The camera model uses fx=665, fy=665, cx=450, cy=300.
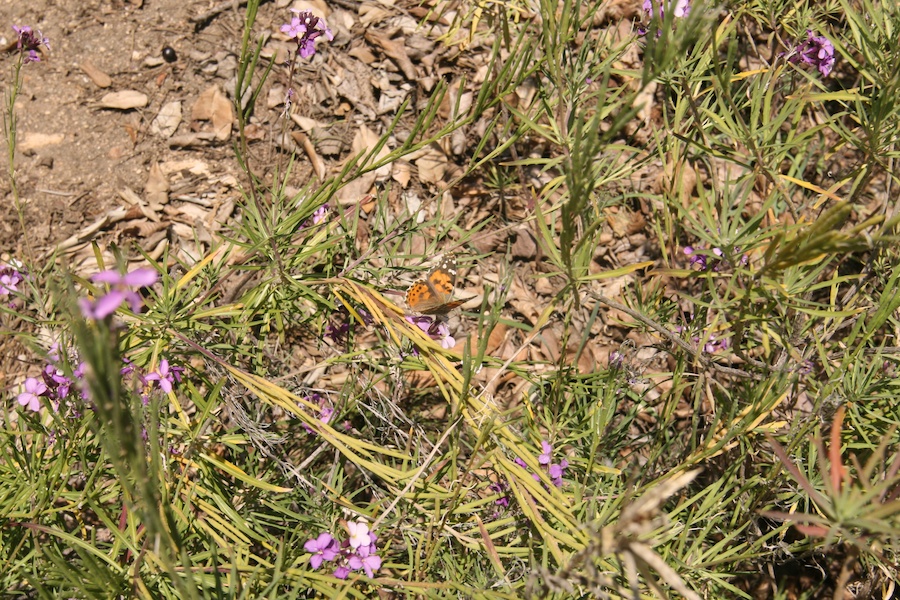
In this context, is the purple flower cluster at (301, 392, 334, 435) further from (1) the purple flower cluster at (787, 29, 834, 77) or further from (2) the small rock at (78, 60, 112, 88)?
(1) the purple flower cluster at (787, 29, 834, 77)

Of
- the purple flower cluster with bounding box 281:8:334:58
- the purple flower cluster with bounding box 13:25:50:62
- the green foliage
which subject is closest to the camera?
the green foliage

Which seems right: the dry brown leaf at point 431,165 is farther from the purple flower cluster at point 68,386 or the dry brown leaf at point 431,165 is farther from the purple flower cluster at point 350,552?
the purple flower cluster at point 350,552

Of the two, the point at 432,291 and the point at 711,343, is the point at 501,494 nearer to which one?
the point at 432,291

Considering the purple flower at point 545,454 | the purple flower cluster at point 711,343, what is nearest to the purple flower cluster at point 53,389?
the purple flower at point 545,454

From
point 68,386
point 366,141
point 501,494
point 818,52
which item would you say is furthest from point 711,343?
point 68,386

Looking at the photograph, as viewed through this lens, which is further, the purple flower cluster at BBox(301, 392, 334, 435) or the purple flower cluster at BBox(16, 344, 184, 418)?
the purple flower cluster at BBox(301, 392, 334, 435)

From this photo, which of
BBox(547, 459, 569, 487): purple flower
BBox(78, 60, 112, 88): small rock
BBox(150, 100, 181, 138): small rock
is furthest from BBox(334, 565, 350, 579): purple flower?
BBox(78, 60, 112, 88): small rock

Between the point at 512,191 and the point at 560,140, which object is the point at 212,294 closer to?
the point at 560,140

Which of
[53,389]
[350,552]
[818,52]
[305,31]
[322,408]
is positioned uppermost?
[818,52]
